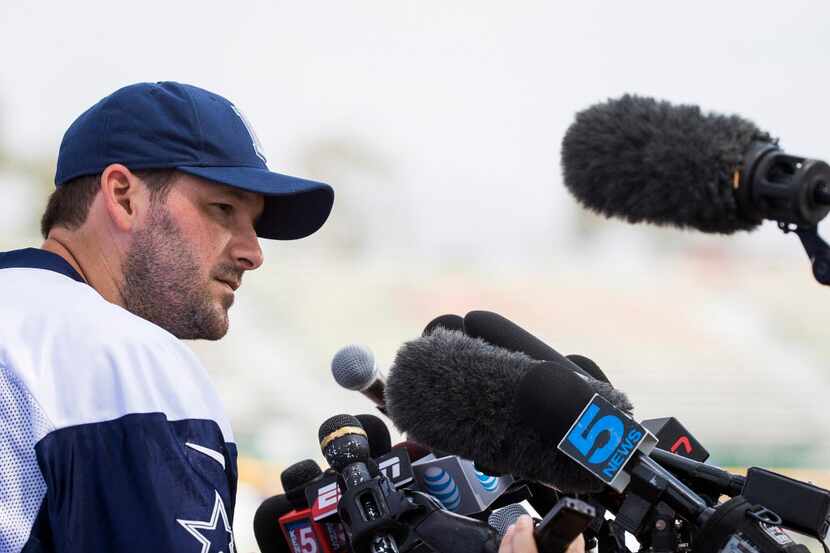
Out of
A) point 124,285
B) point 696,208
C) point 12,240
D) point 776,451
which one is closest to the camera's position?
point 696,208

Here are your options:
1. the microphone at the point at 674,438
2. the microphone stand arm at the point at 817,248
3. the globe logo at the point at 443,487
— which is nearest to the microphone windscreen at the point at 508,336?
the microphone at the point at 674,438

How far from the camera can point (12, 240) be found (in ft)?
14.1

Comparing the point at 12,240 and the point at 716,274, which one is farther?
the point at 716,274

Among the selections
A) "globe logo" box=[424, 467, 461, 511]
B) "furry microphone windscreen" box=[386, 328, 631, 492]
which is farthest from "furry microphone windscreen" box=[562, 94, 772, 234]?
"globe logo" box=[424, 467, 461, 511]

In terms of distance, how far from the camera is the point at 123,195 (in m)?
1.37

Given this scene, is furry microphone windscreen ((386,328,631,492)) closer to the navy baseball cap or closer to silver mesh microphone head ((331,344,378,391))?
the navy baseball cap

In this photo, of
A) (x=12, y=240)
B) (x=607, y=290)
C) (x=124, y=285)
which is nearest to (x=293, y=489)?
(x=124, y=285)

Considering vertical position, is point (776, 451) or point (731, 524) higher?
point (731, 524)

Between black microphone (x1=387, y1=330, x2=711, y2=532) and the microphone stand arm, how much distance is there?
1.34 feet

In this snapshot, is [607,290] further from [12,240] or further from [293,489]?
[293,489]

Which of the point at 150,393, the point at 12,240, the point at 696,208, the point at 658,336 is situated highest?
the point at 696,208

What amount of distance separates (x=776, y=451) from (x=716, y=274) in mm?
852

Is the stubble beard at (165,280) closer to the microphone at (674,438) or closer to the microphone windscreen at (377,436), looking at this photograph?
the microphone windscreen at (377,436)

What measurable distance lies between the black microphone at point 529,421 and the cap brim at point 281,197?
0.92 ft
